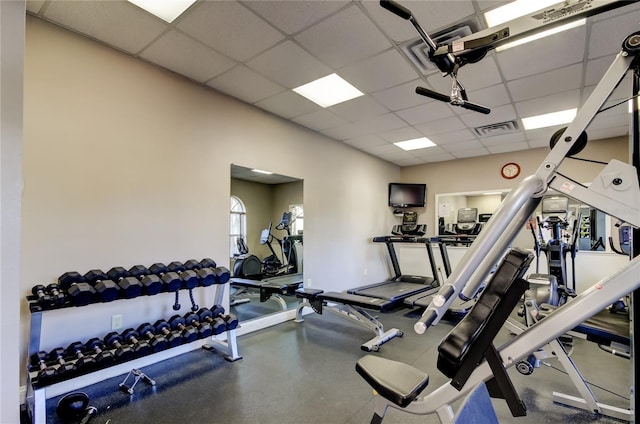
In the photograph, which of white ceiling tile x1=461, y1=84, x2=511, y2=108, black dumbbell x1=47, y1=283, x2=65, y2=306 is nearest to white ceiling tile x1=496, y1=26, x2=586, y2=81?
white ceiling tile x1=461, y1=84, x2=511, y2=108

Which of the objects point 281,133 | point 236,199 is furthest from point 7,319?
point 281,133

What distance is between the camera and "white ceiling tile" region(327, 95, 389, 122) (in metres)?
3.66

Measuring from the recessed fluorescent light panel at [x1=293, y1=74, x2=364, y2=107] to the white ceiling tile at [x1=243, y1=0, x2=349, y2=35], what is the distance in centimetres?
84

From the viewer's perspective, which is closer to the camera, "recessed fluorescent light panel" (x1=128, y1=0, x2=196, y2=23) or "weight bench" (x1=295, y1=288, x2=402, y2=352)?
"recessed fluorescent light panel" (x1=128, y1=0, x2=196, y2=23)

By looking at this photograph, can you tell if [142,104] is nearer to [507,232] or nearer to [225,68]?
[225,68]

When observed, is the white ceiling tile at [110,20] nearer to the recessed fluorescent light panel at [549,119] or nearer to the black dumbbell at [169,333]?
the black dumbbell at [169,333]

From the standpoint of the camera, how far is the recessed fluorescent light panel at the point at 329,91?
10.6 ft

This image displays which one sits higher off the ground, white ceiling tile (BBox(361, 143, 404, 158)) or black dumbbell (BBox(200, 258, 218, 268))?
white ceiling tile (BBox(361, 143, 404, 158))

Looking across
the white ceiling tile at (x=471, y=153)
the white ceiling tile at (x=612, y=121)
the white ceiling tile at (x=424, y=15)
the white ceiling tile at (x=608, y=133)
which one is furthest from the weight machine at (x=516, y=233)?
the white ceiling tile at (x=471, y=153)

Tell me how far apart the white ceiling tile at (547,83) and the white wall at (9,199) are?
3.77 meters

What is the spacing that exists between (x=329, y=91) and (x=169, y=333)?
284cm

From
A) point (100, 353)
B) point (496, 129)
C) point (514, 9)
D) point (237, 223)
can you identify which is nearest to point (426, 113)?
point (496, 129)

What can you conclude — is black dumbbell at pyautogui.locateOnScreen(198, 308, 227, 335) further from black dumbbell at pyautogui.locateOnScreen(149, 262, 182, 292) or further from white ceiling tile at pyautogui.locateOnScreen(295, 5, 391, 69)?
white ceiling tile at pyautogui.locateOnScreen(295, 5, 391, 69)

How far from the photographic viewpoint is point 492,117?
4129 mm
